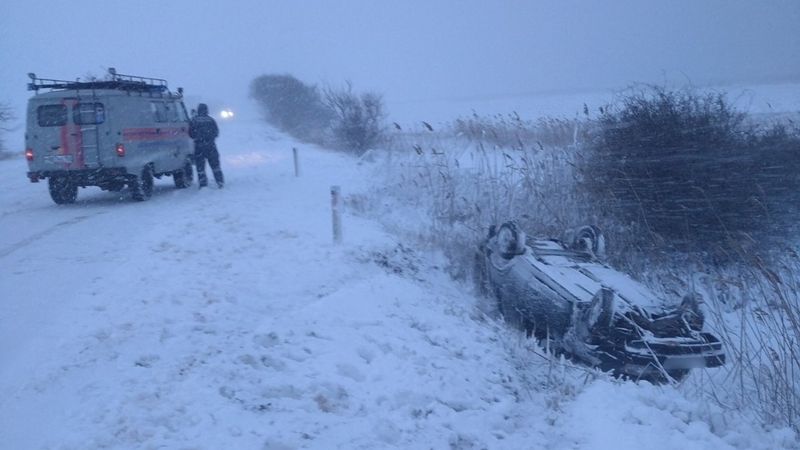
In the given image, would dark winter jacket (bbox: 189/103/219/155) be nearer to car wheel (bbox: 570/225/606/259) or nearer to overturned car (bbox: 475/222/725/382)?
overturned car (bbox: 475/222/725/382)

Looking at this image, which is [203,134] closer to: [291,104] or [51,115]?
[51,115]

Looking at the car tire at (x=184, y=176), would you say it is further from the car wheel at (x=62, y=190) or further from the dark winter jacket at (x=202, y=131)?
the car wheel at (x=62, y=190)

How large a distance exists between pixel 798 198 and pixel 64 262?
1110 centimetres

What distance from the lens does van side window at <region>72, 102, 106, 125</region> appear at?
12.4 metres

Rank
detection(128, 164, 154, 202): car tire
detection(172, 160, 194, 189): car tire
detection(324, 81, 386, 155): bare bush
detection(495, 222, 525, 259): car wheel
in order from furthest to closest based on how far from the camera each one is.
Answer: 1. detection(324, 81, 386, 155): bare bush
2. detection(172, 160, 194, 189): car tire
3. detection(128, 164, 154, 202): car tire
4. detection(495, 222, 525, 259): car wheel

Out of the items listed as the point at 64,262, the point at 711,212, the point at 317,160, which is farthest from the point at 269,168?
the point at 711,212

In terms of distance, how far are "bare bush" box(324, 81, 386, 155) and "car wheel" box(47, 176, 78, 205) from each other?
11.5 metres

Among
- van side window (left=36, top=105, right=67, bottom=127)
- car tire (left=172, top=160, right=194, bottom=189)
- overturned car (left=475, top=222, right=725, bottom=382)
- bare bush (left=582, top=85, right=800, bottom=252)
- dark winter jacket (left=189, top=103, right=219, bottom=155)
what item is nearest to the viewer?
overturned car (left=475, top=222, right=725, bottom=382)

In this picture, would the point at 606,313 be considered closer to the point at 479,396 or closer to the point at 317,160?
the point at 479,396

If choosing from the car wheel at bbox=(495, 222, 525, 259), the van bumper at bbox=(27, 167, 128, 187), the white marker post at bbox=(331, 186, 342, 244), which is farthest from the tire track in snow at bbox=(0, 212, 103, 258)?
the car wheel at bbox=(495, 222, 525, 259)

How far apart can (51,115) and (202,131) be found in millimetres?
3256

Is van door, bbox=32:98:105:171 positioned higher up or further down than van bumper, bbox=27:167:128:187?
higher up

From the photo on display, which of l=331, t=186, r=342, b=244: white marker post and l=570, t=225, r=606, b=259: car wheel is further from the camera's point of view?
l=331, t=186, r=342, b=244: white marker post

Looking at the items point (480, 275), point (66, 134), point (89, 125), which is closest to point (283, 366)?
point (480, 275)
